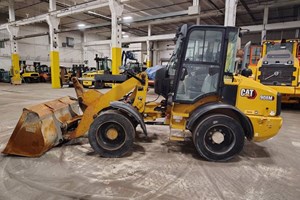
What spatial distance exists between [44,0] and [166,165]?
709 inches

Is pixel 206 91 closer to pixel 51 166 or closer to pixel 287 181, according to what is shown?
pixel 287 181

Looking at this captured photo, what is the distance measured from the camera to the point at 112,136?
323 centimetres

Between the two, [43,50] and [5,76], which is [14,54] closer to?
[5,76]

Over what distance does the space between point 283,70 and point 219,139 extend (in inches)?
229

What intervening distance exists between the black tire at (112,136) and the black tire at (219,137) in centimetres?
111

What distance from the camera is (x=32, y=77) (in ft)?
70.6

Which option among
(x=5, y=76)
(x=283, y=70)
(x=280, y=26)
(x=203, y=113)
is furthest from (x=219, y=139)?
(x=5, y=76)

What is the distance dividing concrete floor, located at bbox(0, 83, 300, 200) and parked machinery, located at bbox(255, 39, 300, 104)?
162 inches

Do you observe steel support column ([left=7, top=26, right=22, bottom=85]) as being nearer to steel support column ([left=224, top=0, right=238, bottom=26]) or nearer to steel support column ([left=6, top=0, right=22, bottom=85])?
steel support column ([left=6, top=0, right=22, bottom=85])

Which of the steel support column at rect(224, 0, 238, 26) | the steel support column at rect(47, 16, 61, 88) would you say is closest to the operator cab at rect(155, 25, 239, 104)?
the steel support column at rect(224, 0, 238, 26)

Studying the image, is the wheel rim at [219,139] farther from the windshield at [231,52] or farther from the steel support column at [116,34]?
the steel support column at [116,34]

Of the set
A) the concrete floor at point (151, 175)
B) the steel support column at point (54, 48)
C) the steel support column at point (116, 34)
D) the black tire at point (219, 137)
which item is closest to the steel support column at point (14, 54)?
the steel support column at point (54, 48)

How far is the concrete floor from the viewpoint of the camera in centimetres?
230

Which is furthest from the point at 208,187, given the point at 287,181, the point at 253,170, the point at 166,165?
the point at 287,181
